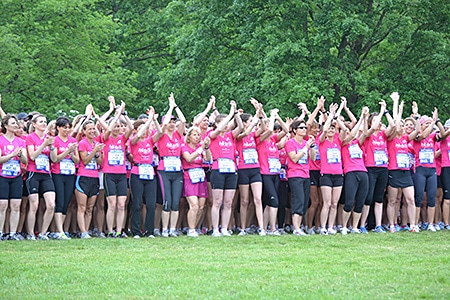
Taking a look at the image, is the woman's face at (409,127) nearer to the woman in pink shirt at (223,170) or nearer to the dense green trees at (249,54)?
the woman in pink shirt at (223,170)

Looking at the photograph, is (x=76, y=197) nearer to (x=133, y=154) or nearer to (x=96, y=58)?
(x=133, y=154)

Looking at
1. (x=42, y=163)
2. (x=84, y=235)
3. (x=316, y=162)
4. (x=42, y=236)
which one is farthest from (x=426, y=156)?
(x=42, y=236)

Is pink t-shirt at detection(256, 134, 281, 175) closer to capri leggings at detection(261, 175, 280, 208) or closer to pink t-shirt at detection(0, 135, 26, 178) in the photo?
capri leggings at detection(261, 175, 280, 208)

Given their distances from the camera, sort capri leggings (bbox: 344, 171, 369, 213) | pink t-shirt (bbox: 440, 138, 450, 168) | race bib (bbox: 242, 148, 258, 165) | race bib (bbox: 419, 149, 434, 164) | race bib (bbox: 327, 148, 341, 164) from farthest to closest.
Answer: pink t-shirt (bbox: 440, 138, 450, 168)
race bib (bbox: 419, 149, 434, 164)
capri leggings (bbox: 344, 171, 369, 213)
race bib (bbox: 327, 148, 341, 164)
race bib (bbox: 242, 148, 258, 165)

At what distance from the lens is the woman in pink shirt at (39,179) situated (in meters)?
14.9

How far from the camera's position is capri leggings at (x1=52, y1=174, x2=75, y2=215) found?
1527 centimetres

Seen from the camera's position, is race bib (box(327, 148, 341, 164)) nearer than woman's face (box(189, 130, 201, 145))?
No

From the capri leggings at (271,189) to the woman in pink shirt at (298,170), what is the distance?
0.95 ft

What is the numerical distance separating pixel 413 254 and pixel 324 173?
386cm

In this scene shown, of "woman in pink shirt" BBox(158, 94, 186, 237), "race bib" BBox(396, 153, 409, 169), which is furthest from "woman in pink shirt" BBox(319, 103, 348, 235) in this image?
"woman in pink shirt" BBox(158, 94, 186, 237)

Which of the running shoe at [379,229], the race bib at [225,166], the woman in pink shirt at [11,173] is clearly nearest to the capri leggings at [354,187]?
the running shoe at [379,229]

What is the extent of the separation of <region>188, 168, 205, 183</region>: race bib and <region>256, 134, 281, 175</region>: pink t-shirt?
1067 mm

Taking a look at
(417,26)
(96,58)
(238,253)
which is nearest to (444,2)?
(417,26)

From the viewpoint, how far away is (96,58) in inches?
1293
